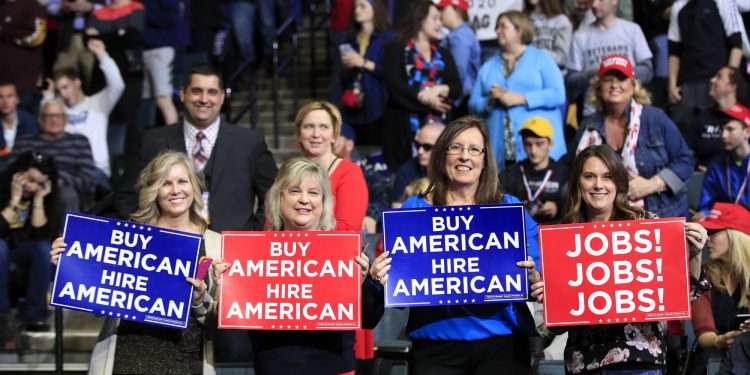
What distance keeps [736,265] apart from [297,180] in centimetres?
264

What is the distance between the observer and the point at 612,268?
5605 mm

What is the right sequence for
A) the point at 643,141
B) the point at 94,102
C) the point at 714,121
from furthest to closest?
1. the point at 94,102
2. the point at 714,121
3. the point at 643,141

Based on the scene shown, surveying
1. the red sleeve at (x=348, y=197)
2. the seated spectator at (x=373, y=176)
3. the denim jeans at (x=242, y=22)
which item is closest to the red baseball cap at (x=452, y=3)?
the seated spectator at (x=373, y=176)

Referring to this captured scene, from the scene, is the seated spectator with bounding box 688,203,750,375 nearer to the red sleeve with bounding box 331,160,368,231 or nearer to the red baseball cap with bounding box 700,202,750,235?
the red baseball cap with bounding box 700,202,750,235

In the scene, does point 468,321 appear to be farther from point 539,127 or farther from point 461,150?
point 539,127

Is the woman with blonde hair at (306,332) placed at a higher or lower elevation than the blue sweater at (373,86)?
lower

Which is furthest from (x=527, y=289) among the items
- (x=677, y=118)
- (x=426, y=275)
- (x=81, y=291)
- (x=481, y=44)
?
(x=481, y=44)

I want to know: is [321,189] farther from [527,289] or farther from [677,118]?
[677,118]

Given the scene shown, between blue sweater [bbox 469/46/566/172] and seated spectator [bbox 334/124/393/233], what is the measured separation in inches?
37.7

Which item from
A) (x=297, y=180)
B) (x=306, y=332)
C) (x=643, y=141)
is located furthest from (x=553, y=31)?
(x=306, y=332)

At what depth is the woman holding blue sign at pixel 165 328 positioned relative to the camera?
5.80 meters

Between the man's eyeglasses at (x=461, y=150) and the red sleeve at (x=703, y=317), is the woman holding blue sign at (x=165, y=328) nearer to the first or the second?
the man's eyeglasses at (x=461, y=150)

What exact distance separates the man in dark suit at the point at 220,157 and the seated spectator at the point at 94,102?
3.86 m

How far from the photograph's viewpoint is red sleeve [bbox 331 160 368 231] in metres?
6.69
